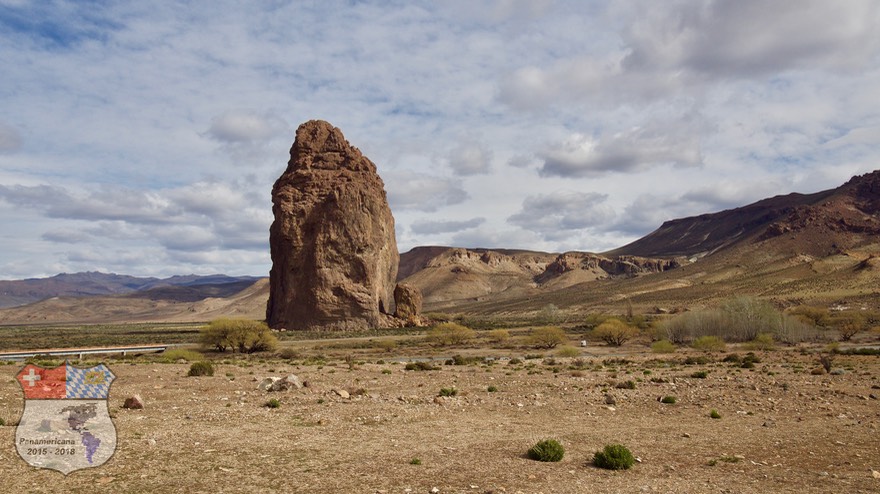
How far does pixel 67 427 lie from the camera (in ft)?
34.6

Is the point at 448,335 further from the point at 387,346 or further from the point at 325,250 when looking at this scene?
the point at 325,250

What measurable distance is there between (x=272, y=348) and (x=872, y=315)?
66.9 metres

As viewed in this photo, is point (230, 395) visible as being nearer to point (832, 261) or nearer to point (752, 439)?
point (752, 439)

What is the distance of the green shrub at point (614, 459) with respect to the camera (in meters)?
10.4

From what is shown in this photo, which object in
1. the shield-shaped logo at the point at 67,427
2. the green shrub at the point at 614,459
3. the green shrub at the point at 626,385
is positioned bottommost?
the green shrub at the point at 626,385

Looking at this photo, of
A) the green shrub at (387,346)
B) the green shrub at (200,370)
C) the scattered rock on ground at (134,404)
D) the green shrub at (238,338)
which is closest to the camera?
the scattered rock on ground at (134,404)

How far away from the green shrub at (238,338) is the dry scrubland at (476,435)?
21.4 meters

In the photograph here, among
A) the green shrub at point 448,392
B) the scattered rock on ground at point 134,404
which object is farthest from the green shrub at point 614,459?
the scattered rock on ground at point 134,404

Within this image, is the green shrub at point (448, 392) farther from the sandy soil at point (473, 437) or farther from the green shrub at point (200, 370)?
the green shrub at point (200, 370)

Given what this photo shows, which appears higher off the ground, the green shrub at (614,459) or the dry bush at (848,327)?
the green shrub at (614,459)

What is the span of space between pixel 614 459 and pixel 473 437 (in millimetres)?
3598

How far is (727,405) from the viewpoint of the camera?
1736 centimetres

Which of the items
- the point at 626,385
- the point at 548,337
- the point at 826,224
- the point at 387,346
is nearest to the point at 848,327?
the point at 548,337

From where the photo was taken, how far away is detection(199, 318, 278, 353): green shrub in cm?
4556
